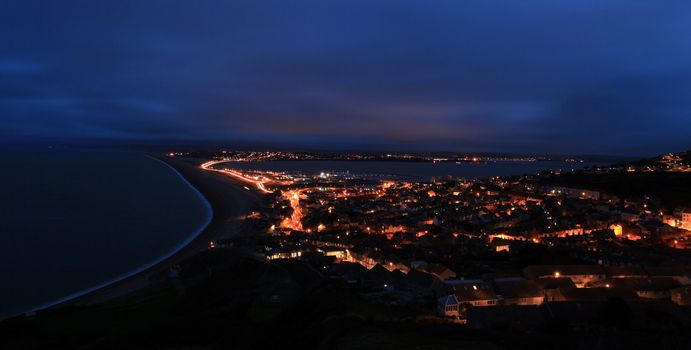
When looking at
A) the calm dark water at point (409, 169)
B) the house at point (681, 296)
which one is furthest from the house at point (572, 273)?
the calm dark water at point (409, 169)

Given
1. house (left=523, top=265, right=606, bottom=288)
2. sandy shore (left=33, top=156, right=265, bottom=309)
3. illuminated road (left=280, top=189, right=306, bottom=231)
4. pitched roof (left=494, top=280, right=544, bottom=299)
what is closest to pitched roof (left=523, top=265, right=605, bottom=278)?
house (left=523, top=265, right=606, bottom=288)

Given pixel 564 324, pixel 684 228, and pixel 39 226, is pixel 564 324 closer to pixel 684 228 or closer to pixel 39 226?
pixel 684 228

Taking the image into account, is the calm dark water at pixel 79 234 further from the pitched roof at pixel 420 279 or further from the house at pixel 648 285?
the house at pixel 648 285

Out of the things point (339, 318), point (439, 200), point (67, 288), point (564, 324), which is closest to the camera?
point (564, 324)

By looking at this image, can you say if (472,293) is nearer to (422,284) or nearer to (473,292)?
(473,292)

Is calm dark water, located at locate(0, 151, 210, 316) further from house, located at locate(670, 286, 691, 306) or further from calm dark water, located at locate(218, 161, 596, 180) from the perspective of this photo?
calm dark water, located at locate(218, 161, 596, 180)

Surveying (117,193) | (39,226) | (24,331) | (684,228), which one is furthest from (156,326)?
(117,193)
